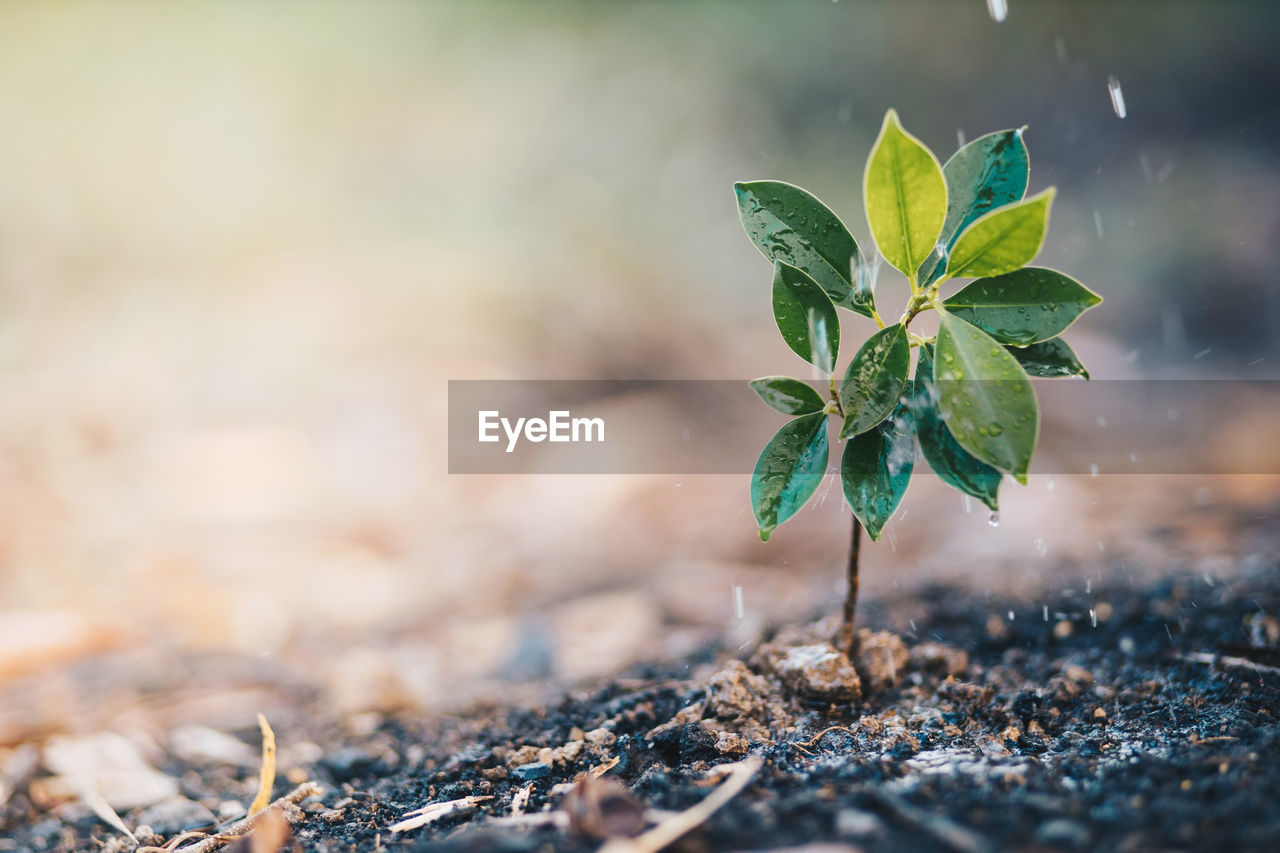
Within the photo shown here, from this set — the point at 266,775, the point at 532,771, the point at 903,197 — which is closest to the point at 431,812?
the point at 532,771

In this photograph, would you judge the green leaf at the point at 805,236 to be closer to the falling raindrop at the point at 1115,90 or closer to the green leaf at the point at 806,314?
the green leaf at the point at 806,314

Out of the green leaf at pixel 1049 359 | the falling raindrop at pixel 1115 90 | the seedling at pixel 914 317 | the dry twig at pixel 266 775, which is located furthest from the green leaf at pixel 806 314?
the falling raindrop at pixel 1115 90

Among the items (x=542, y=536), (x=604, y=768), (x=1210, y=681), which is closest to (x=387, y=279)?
(x=542, y=536)

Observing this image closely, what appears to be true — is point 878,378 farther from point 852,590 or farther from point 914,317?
point 852,590

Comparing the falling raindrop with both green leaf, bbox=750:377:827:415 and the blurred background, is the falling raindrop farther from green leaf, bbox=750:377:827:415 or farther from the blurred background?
green leaf, bbox=750:377:827:415

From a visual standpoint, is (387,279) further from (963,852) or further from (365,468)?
(963,852)

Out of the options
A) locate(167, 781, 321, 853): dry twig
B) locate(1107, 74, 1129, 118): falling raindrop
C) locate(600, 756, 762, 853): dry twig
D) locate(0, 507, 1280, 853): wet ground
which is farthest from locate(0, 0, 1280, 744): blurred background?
locate(600, 756, 762, 853): dry twig
